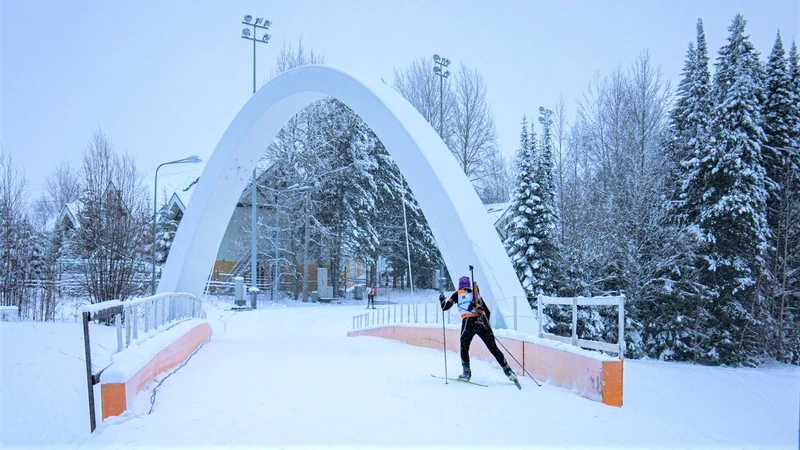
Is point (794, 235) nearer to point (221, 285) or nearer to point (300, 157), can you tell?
point (300, 157)

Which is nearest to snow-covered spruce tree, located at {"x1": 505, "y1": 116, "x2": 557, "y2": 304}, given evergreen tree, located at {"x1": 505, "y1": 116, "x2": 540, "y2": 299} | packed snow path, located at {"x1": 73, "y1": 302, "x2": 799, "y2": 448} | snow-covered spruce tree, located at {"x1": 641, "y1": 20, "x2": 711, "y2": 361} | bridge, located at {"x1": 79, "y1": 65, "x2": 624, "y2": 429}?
evergreen tree, located at {"x1": 505, "y1": 116, "x2": 540, "y2": 299}

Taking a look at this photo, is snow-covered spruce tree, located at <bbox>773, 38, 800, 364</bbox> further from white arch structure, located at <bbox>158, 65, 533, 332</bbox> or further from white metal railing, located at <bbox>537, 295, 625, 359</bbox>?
white metal railing, located at <bbox>537, 295, 625, 359</bbox>

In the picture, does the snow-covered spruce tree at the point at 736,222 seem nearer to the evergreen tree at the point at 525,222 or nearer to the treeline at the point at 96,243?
the evergreen tree at the point at 525,222

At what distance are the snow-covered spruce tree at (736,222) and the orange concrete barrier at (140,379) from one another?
816 inches

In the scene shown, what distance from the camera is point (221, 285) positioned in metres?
38.2

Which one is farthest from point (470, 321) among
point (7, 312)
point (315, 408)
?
point (7, 312)

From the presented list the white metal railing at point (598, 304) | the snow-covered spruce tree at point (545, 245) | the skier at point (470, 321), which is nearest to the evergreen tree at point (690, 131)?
the snow-covered spruce tree at point (545, 245)

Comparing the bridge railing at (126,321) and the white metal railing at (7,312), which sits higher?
the bridge railing at (126,321)

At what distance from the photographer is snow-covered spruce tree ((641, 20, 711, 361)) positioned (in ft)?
78.4

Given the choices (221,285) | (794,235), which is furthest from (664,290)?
(221,285)

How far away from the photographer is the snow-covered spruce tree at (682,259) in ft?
78.4

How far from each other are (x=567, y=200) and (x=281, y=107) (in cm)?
1656

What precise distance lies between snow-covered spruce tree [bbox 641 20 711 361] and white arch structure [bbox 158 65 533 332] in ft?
48.2

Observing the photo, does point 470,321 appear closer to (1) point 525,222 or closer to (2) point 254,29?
(1) point 525,222
